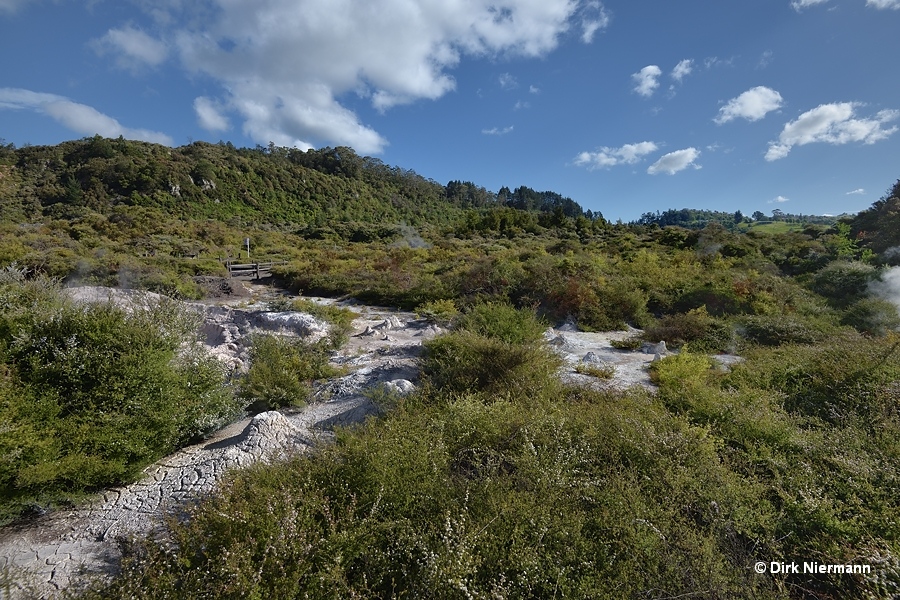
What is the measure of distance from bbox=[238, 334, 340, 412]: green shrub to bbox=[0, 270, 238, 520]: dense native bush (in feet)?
2.91

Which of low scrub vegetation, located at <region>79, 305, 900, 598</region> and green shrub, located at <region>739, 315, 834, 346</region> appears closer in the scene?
low scrub vegetation, located at <region>79, 305, 900, 598</region>

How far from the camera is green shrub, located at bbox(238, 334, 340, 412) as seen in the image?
5.70 meters

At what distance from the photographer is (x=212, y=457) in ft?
13.5

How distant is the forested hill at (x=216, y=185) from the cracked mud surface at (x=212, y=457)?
41.5 m

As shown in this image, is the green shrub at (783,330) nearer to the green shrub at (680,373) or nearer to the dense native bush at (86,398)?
the green shrub at (680,373)

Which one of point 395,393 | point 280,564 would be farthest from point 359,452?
point 395,393

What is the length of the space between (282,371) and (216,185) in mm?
58169

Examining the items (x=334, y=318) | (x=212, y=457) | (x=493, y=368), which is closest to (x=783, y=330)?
(x=493, y=368)

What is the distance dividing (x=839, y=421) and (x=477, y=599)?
4.68 meters

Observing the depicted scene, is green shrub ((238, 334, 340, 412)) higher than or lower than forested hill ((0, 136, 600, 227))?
lower

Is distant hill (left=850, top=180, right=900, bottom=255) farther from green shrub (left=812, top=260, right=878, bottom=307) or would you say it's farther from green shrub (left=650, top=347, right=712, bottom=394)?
green shrub (left=650, top=347, right=712, bottom=394)

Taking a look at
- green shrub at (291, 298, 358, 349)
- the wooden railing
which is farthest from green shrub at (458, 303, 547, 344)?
the wooden railing

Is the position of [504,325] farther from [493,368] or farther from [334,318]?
[334,318]

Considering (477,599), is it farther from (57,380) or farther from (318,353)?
(318,353)
